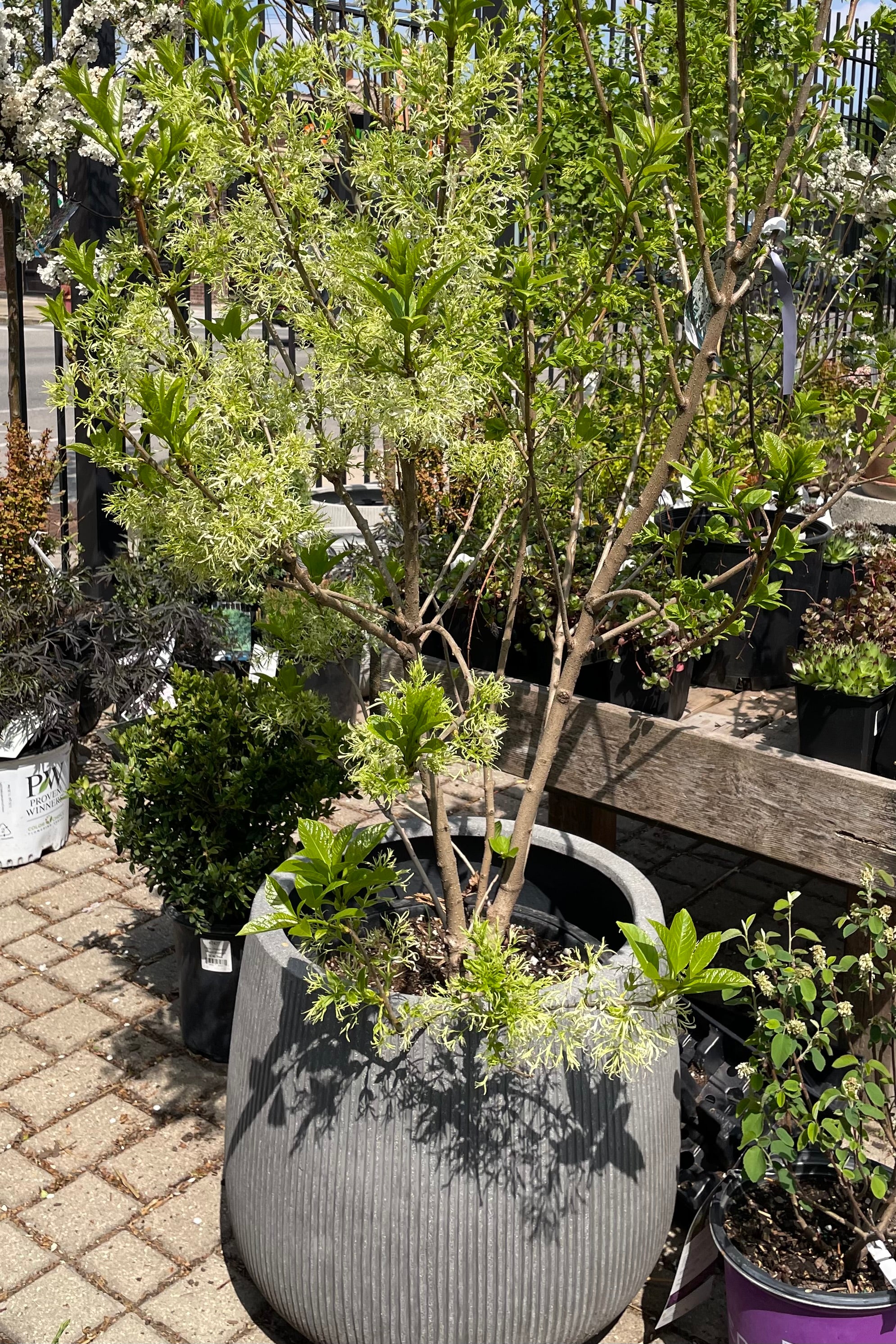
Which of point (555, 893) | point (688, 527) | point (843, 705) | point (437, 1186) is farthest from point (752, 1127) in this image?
point (688, 527)

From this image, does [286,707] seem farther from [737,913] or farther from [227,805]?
[737,913]

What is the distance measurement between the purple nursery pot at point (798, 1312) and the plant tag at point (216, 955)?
1430 mm

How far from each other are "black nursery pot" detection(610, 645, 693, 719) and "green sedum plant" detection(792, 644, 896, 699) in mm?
348

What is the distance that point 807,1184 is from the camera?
8.47ft

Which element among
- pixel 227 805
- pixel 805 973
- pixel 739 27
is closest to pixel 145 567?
pixel 227 805

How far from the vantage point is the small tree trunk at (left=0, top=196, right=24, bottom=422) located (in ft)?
15.5

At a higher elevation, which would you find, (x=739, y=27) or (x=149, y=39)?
(x=149, y=39)

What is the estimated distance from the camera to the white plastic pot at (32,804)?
4258 mm

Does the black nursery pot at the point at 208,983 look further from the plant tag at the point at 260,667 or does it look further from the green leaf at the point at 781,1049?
the plant tag at the point at 260,667

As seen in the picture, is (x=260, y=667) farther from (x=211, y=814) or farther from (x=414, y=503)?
(x=414, y=503)

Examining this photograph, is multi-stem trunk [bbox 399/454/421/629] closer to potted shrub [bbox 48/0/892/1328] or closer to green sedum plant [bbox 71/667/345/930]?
potted shrub [bbox 48/0/892/1328]

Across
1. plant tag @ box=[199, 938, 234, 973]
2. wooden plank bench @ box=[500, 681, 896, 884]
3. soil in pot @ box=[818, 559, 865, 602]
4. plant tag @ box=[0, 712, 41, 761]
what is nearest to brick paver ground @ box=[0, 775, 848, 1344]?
plant tag @ box=[199, 938, 234, 973]

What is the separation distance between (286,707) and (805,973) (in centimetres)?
122

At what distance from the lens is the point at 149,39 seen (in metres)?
4.62
